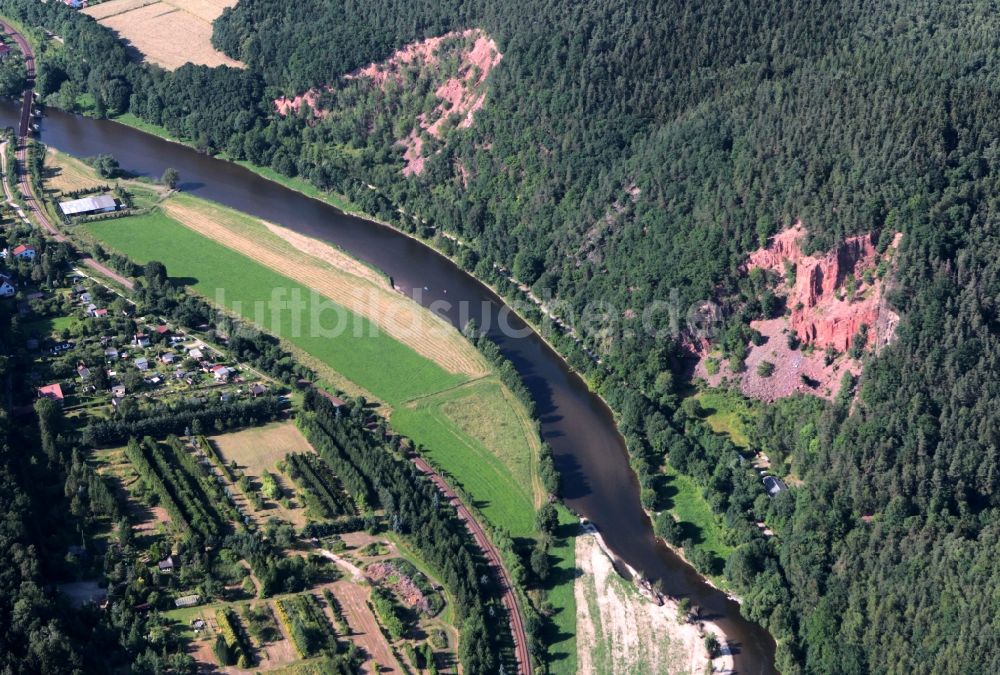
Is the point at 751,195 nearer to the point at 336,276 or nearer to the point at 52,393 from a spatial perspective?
the point at 336,276

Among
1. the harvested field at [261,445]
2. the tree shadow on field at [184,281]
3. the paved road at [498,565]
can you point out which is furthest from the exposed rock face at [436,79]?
the paved road at [498,565]

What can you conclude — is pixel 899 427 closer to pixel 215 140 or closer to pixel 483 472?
pixel 483 472

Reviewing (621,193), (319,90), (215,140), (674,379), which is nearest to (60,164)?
(215,140)

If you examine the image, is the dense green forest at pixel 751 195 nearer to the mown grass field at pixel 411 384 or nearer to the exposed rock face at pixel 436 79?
the exposed rock face at pixel 436 79

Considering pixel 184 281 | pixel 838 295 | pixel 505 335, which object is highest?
pixel 184 281

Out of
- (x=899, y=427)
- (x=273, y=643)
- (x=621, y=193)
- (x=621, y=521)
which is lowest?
(x=273, y=643)

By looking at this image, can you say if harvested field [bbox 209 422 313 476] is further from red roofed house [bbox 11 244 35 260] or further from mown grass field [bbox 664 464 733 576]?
red roofed house [bbox 11 244 35 260]

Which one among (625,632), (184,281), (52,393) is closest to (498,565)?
(625,632)
